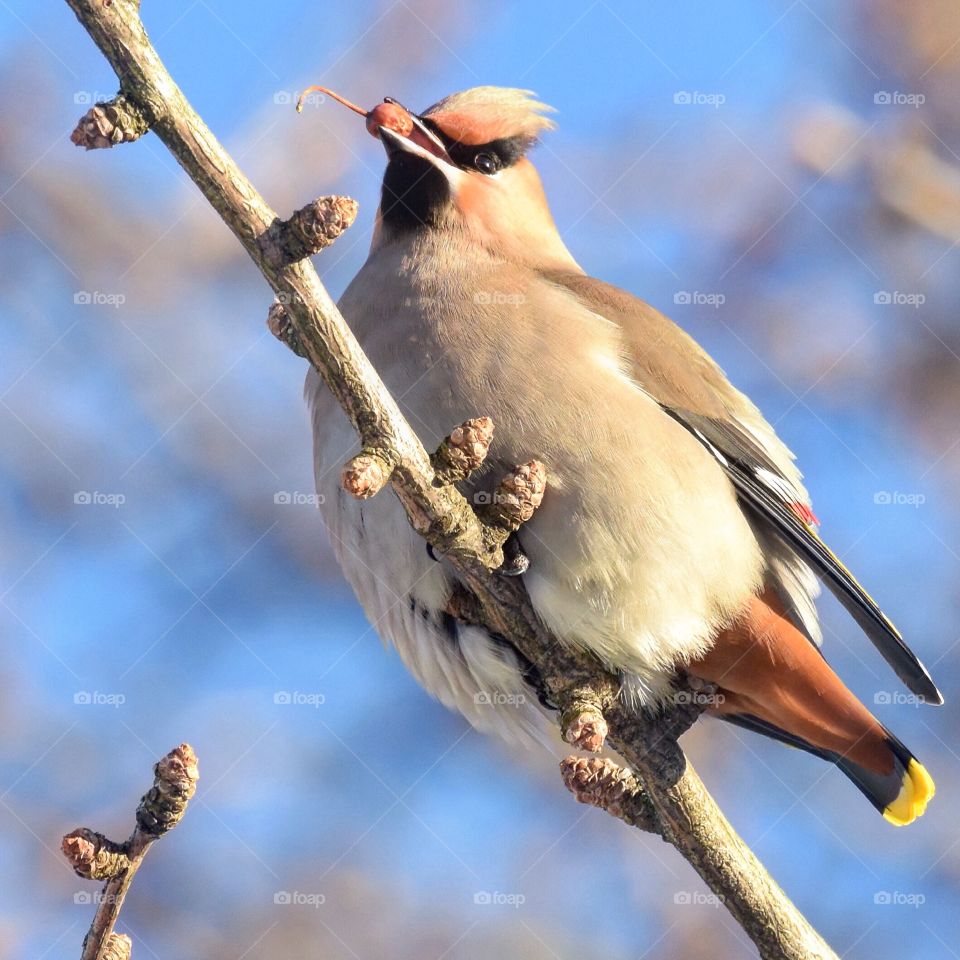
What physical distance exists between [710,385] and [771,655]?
90cm

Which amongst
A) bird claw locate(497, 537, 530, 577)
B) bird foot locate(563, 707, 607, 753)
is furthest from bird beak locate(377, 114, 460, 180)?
bird foot locate(563, 707, 607, 753)

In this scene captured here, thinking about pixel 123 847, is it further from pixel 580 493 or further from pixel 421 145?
pixel 421 145

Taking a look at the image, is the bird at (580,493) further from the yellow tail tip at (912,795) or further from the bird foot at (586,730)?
the bird foot at (586,730)

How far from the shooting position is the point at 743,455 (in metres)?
4.26

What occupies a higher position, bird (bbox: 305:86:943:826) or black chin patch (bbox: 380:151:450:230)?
black chin patch (bbox: 380:151:450:230)

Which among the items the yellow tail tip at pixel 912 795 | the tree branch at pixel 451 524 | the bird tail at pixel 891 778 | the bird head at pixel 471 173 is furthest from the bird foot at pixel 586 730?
the bird head at pixel 471 173

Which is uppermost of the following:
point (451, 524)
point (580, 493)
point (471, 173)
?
point (471, 173)

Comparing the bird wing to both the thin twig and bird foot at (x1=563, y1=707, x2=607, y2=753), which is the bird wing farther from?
the thin twig

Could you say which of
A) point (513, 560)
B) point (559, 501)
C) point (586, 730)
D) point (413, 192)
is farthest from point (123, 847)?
point (413, 192)

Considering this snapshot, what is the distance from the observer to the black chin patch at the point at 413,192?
14.4 ft

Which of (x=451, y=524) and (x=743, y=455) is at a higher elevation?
(x=451, y=524)

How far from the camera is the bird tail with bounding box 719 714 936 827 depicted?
13.3 ft

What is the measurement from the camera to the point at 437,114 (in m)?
4.48

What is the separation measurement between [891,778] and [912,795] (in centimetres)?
→ 7
